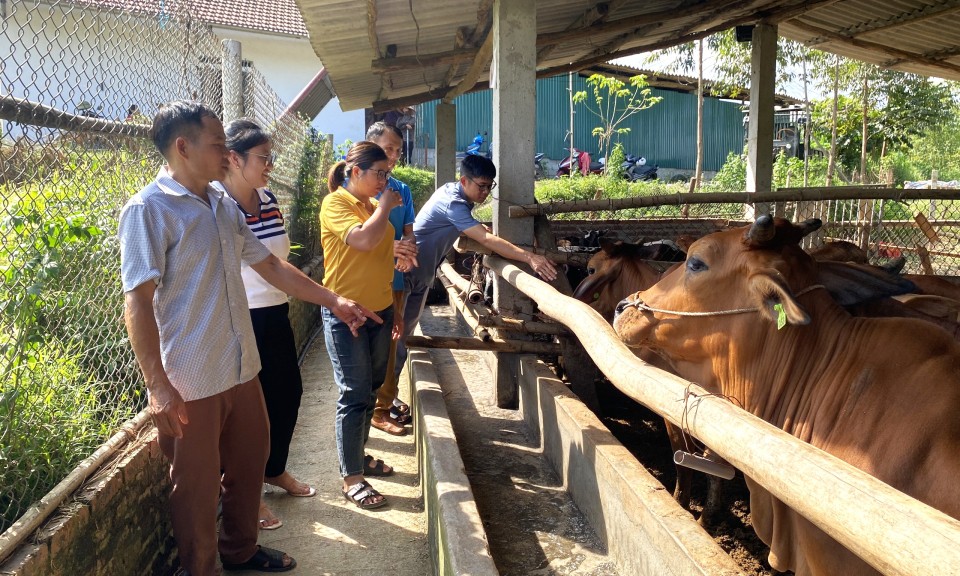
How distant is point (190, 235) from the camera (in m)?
2.89

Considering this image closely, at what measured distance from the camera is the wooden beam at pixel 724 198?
4914mm

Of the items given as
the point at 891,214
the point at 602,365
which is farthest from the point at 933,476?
the point at 891,214

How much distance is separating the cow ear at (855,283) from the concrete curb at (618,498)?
100 cm

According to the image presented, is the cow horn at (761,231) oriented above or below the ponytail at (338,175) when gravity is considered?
below

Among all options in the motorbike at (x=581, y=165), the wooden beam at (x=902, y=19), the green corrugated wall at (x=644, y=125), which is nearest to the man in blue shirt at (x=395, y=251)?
the wooden beam at (x=902, y=19)

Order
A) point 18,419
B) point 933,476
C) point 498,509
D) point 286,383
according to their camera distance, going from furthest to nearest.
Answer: point 286,383 → point 498,509 → point 18,419 → point 933,476

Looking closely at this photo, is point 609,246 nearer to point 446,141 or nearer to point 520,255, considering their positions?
point 520,255

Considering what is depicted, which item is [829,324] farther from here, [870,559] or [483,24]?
[483,24]

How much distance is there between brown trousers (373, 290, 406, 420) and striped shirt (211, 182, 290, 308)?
1207 millimetres

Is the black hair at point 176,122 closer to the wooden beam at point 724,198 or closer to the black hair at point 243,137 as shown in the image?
the black hair at point 243,137

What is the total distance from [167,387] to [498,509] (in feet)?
6.01

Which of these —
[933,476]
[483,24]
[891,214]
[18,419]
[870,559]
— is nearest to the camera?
[870,559]

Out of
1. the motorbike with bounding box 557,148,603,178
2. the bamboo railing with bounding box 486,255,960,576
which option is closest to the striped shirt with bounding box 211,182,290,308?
the bamboo railing with bounding box 486,255,960,576

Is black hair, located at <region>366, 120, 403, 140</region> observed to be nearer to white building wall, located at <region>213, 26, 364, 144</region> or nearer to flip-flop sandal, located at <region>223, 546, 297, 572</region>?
flip-flop sandal, located at <region>223, 546, 297, 572</region>
